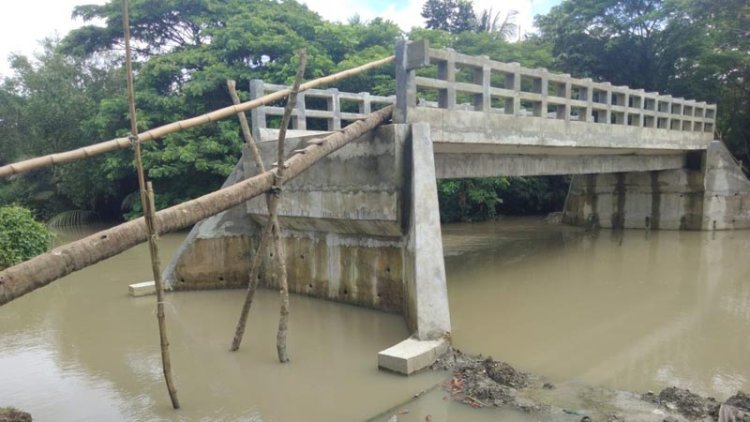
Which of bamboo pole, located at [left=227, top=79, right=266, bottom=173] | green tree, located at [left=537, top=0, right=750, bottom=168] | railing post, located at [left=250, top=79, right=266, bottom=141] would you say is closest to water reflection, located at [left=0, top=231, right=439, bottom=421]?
bamboo pole, located at [left=227, top=79, right=266, bottom=173]

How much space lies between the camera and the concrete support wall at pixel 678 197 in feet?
56.1

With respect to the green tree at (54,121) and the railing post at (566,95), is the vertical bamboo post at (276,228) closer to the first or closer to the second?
the railing post at (566,95)

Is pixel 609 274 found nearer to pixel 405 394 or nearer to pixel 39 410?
pixel 405 394

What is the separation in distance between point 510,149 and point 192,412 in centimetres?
748

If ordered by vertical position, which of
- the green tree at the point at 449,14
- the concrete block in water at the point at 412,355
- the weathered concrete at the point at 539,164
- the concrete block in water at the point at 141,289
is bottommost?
the concrete block in water at the point at 141,289

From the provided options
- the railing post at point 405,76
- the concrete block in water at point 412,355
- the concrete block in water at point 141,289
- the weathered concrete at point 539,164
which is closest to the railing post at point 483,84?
A: the weathered concrete at point 539,164

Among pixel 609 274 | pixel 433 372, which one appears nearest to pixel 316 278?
pixel 433 372

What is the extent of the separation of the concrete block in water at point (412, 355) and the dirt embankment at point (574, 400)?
348 mm

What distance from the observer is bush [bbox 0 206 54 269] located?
11.4 m

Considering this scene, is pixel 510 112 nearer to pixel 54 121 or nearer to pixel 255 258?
pixel 255 258

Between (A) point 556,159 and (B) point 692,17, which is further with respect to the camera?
(B) point 692,17

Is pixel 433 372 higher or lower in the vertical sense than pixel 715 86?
lower

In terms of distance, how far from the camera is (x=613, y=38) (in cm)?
2253

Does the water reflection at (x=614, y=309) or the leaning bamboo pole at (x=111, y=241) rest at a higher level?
the leaning bamboo pole at (x=111, y=241)
